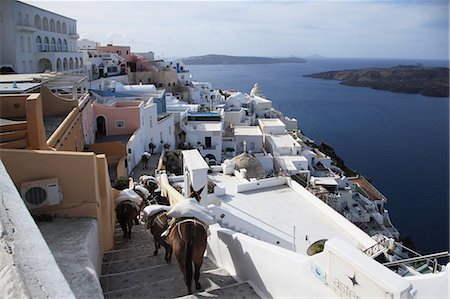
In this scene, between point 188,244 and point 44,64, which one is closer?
point 188,244

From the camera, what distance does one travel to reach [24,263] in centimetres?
275

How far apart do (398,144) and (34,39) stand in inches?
1856

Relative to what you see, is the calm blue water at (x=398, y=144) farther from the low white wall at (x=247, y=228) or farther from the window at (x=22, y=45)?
the window at (x=22, y=45)

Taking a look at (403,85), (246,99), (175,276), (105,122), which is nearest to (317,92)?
(403,85)

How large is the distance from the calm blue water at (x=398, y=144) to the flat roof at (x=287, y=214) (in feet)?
59.4

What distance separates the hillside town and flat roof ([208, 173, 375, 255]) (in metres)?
0.06

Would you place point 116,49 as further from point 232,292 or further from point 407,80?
point 407,80

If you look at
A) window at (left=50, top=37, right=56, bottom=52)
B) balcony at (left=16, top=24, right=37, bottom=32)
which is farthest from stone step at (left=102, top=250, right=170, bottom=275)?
window at (left=50, top=37, right=56, bottom=52)

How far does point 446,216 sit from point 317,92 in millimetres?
91108

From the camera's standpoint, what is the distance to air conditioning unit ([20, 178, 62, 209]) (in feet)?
22.9

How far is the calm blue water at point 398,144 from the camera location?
3478 cm

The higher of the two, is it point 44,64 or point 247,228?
point 44,64

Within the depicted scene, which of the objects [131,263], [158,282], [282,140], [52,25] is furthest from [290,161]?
[52,25]

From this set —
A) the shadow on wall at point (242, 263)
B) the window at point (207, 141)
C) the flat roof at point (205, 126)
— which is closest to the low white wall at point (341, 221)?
the shadow on wall at point (242, 263)
